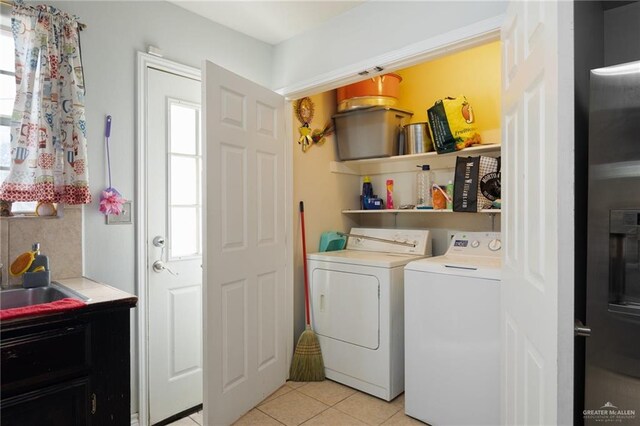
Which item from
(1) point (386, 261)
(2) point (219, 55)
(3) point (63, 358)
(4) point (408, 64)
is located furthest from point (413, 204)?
(3) point (63, 358)

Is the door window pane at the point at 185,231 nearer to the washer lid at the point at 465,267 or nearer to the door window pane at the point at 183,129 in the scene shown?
the door window pane at the point at 183,129

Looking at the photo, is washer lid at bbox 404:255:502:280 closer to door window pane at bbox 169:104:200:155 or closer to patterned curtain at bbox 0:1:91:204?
door window pane at bbox 169:104:200:155

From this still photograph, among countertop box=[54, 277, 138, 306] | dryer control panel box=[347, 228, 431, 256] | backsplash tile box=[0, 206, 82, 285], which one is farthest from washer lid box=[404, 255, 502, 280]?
backsplash tile box=[0, 206, 82, 285]

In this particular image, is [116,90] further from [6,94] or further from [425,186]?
[425,186]

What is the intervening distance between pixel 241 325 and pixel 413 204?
1.64 metres

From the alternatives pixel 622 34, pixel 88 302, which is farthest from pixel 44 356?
pixel 622 34

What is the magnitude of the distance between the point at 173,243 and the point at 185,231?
0.11 metres

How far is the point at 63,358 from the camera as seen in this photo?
1.28 metres

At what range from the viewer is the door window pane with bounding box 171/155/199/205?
222 cm

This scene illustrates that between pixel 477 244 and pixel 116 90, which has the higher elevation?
pixel 116 90

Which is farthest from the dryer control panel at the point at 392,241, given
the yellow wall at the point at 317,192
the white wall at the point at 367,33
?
the white wall at the point at 367,33

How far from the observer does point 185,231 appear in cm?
229

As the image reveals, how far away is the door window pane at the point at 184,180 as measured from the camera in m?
2.22

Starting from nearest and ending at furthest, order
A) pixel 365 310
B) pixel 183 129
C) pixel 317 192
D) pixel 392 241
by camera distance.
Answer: pixel 183 129
pixel 365 310
pixel 392 241
pixel 317 192
